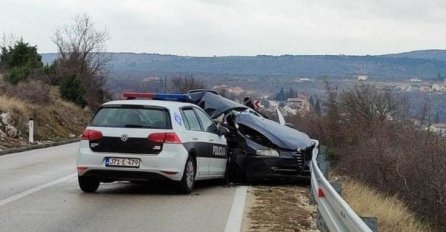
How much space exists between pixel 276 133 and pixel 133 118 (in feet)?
10.8

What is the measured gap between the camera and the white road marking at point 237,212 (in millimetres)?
8547

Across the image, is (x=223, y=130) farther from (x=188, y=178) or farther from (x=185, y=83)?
(x=185, y=83)

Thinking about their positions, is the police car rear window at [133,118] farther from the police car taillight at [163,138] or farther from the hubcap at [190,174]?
the hubcap at [190,174]

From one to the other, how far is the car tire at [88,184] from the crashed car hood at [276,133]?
3167 millimetres

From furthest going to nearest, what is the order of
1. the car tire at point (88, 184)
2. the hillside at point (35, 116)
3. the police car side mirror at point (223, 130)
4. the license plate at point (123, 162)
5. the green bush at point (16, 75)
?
the green bush at point (16, 75)
the hillside at point (35, 116)
the police car side mirror at point (223, 130)
the car tire at point (88, 184)
the license plate at point (123, 162)

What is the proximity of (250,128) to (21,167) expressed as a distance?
6.56 meters

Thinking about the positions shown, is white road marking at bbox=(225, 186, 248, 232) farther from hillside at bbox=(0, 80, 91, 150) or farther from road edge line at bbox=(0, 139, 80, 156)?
hillside at bbox=(0, 80, 91, 150)

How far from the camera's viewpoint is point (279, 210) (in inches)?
400

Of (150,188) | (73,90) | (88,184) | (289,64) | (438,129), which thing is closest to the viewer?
(88,184)

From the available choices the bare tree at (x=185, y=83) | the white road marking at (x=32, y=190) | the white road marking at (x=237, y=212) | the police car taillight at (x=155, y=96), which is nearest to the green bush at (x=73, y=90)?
the bare tree at (x=185, y=83)

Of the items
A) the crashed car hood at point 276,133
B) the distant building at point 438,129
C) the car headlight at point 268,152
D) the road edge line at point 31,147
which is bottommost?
the distant building at point 438,129

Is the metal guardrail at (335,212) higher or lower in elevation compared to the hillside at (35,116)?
higher

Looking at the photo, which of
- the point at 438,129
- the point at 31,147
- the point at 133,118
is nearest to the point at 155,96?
the point at 133,118

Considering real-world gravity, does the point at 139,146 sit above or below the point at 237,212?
above
